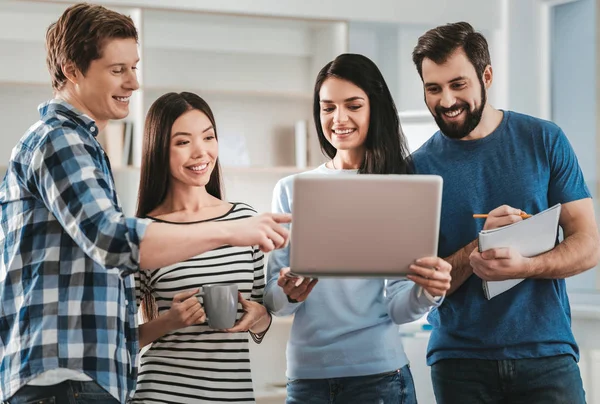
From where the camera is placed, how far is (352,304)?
6.63 ft

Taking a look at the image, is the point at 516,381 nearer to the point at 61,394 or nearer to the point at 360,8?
the point at 61,394

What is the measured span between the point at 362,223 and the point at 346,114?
1.88 ft

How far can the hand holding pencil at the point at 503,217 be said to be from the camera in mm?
1878

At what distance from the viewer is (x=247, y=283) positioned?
1.95 meters

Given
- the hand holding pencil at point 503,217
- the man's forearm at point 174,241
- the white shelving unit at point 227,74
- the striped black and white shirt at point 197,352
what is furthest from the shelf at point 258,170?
the man's forearm at point 174,241

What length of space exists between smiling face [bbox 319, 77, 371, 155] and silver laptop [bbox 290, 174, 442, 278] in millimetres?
532

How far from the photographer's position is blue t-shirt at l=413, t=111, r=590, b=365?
2043 mm

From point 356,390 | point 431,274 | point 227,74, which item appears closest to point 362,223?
point 431,274

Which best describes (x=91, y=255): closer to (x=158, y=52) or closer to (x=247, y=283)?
(x=247, y=283)

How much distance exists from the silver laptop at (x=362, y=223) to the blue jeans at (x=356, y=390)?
1.45ft

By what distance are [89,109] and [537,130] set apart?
1132 millimetres

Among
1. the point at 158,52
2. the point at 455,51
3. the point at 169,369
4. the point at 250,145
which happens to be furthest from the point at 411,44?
the point at 169,369

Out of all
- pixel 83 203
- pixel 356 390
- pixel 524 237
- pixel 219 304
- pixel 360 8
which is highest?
pixel 360 8

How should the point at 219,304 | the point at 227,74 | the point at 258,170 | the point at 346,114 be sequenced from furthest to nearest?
1. the point at 227,74
2. the point at 258,170
3. the point at 346,114
4. the point at 219,304
